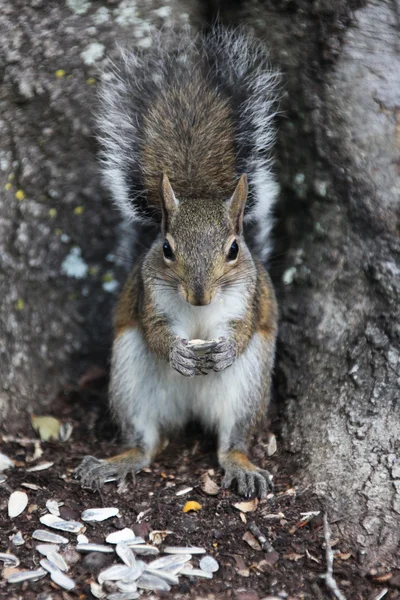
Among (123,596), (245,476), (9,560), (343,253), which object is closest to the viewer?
(123,596)

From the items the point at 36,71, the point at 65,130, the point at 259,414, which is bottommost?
the point at 259,414

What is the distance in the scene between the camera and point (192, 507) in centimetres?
222

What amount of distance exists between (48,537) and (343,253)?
48.4 inches

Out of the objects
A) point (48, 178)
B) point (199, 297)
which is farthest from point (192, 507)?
point (48, 178)

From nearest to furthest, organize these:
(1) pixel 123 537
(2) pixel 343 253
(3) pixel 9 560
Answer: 1. (3) pixel 9 560
2. (1) pixel 123 537
3. (2) pixel 343 253

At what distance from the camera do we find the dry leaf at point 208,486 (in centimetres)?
231

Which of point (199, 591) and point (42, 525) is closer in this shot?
point (199, 591)

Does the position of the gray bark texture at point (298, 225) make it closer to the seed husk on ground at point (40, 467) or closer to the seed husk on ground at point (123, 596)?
the seed husk on ground at point (40, 467)

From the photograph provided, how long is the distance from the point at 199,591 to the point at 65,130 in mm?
1608

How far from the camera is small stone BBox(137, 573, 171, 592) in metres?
1.90

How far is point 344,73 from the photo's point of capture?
2.32 metres

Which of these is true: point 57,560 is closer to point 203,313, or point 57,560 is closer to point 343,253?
point 203,313

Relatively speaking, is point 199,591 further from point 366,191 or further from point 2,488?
point 366,191

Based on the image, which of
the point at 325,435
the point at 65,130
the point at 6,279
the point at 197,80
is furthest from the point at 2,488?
the point at 197,80
